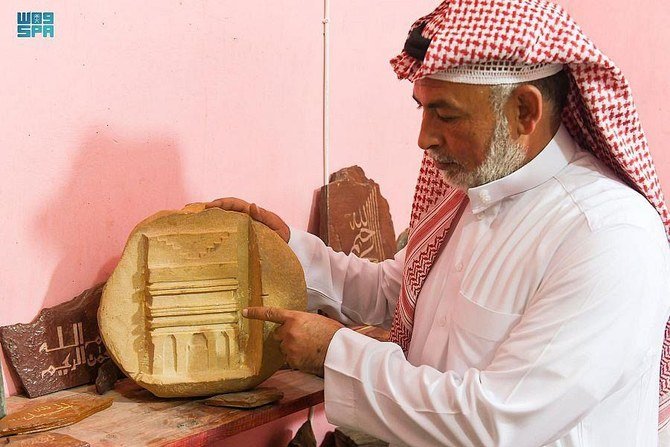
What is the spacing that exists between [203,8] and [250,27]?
0.50 ft

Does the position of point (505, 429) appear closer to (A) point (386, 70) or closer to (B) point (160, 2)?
(B) point (160, 2)

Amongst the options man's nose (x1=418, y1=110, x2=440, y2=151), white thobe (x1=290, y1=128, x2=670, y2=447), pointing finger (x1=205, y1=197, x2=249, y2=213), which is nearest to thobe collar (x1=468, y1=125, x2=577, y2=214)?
white thobe (x1=290, y1=128, x2=670, y2=447)

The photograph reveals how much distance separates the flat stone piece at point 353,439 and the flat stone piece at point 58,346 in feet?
2.40

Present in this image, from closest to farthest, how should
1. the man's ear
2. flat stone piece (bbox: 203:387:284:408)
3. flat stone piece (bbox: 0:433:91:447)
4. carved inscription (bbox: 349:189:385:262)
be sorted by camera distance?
flat stone piece (bbox: 0:433:91:447) → the man's ear → flat stone piece (bbox: 203:387:284:408) → carved inscription (bbox: 349:189:385:262)

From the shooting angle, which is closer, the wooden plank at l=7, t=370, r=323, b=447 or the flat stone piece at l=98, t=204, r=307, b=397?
the wooden plank at l=7, t=370, r=323, b=447

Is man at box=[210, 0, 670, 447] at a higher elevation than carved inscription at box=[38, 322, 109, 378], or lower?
higher

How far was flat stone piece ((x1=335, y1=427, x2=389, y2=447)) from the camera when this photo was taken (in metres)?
2.18

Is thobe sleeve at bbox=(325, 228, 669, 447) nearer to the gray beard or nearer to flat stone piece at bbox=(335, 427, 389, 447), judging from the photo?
the gray beard

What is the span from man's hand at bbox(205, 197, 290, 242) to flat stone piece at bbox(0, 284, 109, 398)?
0.99 ft

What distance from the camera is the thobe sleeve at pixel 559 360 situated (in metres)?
1.39

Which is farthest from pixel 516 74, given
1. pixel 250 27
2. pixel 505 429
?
pixel 250 27

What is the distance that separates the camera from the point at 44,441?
1401 mm

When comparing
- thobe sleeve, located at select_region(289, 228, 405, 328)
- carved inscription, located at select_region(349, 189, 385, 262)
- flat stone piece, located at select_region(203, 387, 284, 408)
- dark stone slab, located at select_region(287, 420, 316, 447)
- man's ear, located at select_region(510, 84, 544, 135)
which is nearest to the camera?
man's ear, located at select_region(510, 84, 544, 135)

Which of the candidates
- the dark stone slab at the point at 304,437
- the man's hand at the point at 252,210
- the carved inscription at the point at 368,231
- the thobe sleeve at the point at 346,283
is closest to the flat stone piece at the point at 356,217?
the carved inscription at the point at 368,231
